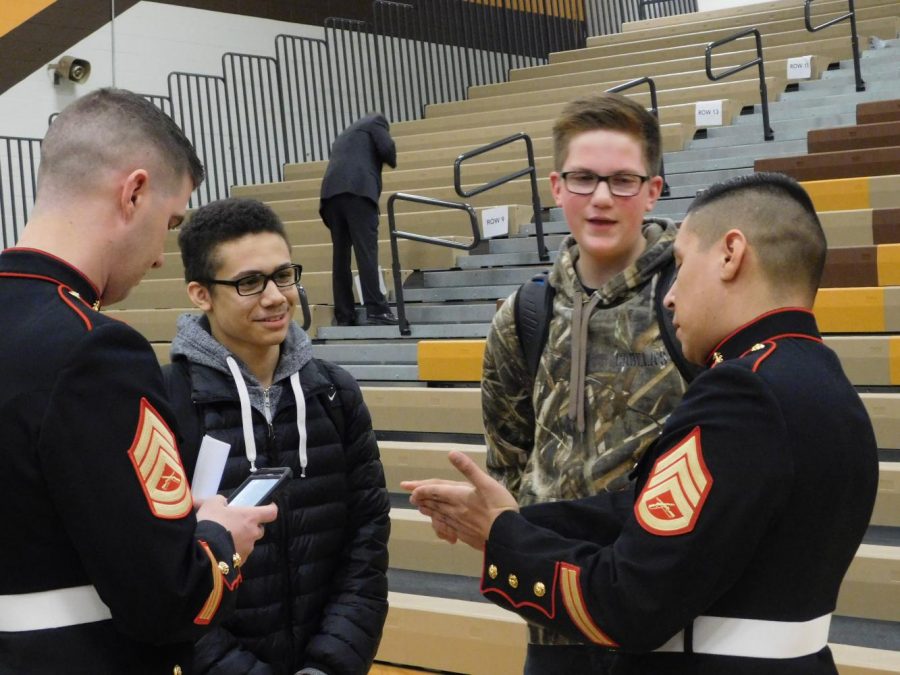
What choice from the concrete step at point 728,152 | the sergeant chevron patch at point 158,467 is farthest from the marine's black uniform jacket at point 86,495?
the concrete step at point 728,152

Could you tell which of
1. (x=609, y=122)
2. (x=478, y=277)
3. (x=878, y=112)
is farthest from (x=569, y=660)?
(x=878, y=112)

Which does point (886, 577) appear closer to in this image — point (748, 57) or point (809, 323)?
point (809, 323)

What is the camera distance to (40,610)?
1428 mm

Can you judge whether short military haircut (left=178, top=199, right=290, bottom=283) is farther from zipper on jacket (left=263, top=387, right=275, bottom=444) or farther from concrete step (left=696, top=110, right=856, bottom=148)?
concrete step (left=696, top=110, right=856, bottom=148)

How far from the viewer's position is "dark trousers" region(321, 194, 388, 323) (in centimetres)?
648

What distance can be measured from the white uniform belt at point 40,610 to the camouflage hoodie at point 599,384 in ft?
2.49

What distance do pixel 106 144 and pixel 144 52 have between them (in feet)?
28.6

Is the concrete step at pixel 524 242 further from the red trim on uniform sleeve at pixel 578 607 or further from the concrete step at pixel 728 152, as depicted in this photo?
the red trim on uniform sleeve at pixel 578 607

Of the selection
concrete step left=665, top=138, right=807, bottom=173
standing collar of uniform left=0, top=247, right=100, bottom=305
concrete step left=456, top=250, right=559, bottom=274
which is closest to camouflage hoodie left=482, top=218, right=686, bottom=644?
standing collar of uniform left=0, top=247, right=100, bottom=305

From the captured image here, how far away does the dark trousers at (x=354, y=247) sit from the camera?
6477 mm

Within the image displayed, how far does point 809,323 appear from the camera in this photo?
150 cm

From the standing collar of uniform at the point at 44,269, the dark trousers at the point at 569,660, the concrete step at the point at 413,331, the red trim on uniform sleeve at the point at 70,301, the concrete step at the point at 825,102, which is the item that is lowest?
the dark trousers at the point at 569,660

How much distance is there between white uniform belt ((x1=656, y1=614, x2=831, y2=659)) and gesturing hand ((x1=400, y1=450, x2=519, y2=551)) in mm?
343

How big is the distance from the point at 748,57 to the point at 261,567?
326 inches
